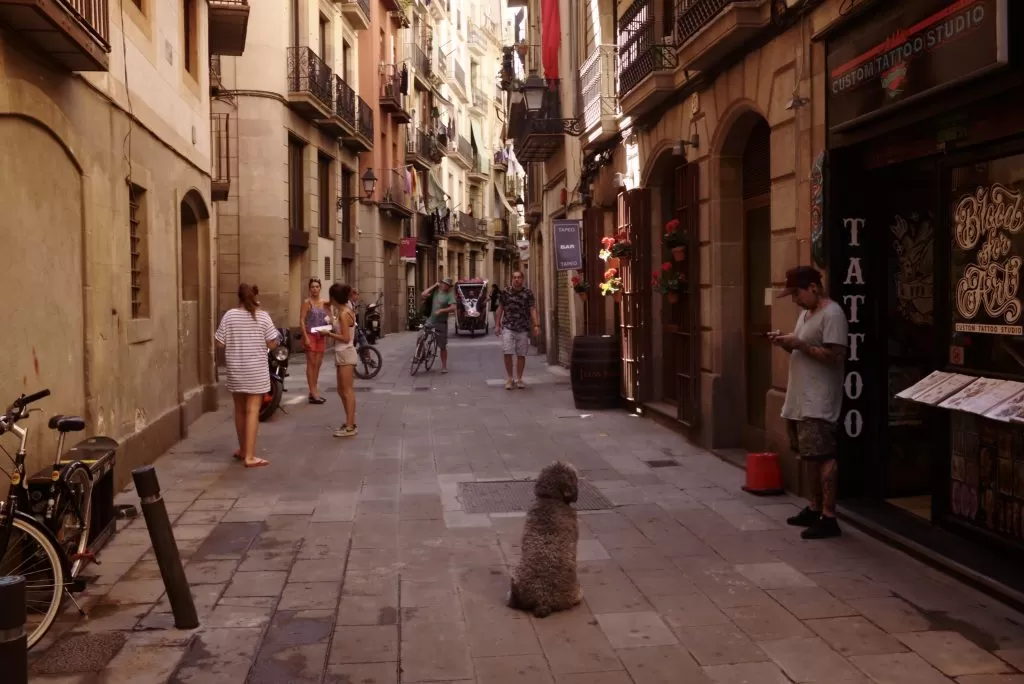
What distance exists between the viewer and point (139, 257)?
10.3 meters

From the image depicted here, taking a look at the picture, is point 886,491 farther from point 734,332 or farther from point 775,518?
point 734,332

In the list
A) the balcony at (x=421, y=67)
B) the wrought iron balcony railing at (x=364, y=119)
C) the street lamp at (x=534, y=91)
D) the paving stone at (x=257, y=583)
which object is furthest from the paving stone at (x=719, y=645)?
the balcony at (x=421, y=67)

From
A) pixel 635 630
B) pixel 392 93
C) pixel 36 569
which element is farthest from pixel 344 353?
pixel 392 93

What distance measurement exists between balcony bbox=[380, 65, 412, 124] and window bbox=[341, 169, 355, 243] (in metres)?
5.28

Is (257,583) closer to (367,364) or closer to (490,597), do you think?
(490,597)

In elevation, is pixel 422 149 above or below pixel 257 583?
above

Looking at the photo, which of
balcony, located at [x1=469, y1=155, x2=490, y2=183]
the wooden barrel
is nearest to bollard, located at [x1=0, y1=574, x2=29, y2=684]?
the wooden barrel

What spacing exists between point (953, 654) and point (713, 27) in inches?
243

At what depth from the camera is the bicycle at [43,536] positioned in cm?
472

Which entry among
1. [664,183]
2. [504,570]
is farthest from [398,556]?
[664,183]

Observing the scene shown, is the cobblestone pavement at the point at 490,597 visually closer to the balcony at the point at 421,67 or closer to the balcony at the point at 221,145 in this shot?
the balcony at the point at 221,145

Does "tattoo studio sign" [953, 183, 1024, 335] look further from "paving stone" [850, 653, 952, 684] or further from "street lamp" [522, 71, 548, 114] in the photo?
"street lamp" [522, 71, 548, 114]

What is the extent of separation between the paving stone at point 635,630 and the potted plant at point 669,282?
6.22 metres

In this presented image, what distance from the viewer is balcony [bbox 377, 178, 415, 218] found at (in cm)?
3500
